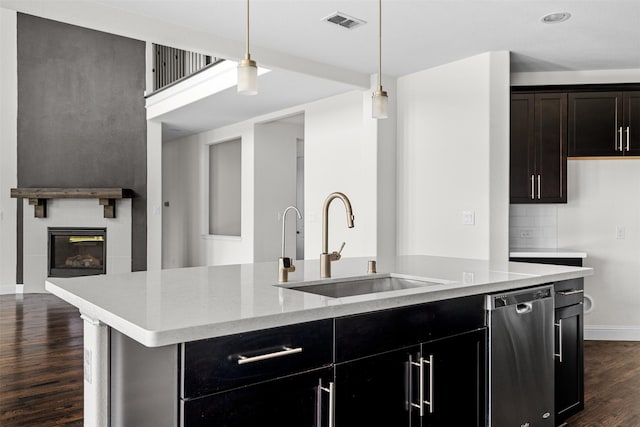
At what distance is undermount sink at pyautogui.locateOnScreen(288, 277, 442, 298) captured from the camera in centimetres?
217

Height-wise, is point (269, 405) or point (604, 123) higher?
point (604, 123)

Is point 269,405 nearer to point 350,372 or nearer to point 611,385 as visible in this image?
point 350,372

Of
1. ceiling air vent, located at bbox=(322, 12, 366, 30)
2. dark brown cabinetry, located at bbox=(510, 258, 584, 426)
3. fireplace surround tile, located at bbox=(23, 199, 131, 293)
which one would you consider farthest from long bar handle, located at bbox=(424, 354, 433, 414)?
fireplace surround tile, located at bbox=(23, 199, 131, 293)

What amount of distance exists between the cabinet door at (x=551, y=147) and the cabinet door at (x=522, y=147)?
0.05 meters

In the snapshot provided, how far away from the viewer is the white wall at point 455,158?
13.5 ft

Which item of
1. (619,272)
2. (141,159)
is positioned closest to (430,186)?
(619,272)

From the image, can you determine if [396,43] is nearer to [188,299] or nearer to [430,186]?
[430,186]

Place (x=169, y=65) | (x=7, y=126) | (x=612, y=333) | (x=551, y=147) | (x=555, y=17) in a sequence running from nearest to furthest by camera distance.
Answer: (x=555, y=17)
(x=551, y=147)
(x=612, y=333)
(x=7, y=126)
(x=169, y=65)

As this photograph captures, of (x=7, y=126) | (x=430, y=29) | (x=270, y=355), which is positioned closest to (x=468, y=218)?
(x=430, y=29)

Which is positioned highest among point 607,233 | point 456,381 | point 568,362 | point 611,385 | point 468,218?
point 468,218

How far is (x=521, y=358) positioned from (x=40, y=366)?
3.22 metres

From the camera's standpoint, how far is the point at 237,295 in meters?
1.77

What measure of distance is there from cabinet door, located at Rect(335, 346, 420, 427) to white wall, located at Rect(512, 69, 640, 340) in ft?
11.5

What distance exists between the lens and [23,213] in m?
6.98
